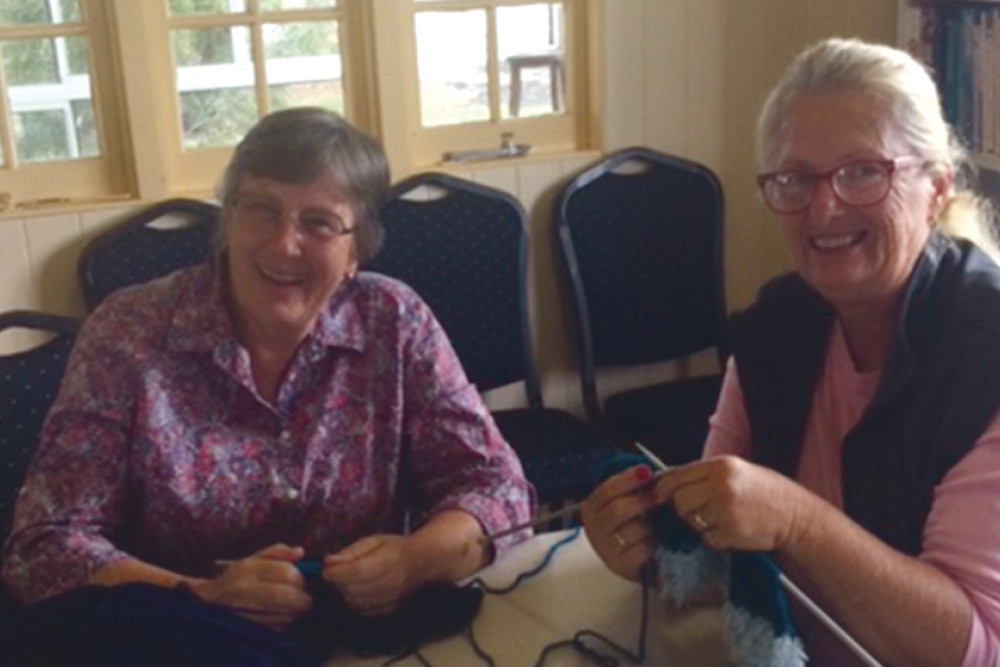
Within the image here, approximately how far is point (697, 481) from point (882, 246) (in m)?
0.36

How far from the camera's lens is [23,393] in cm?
205

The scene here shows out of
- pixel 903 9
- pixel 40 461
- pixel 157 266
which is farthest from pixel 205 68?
pixel 903 9

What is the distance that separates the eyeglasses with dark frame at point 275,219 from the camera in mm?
1610

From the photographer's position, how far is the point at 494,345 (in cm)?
284

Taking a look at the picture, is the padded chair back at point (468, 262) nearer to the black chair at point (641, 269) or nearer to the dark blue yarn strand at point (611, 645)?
the black chair at point (641, 269)

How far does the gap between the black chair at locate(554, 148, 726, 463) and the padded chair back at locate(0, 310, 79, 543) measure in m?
1.24

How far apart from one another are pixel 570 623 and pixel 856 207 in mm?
557

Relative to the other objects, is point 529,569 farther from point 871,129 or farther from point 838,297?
point 871,129

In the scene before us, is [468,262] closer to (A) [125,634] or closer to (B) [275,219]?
(B) [275,219]

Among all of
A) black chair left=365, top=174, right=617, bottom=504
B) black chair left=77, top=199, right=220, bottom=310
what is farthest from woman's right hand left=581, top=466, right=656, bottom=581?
black chair left=77, top=199, right=220, bottom=310

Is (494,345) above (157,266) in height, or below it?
below

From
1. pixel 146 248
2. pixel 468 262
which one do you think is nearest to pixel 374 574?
pixel 146 248

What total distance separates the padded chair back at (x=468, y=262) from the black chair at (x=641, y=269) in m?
0.15

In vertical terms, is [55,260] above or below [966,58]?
below
